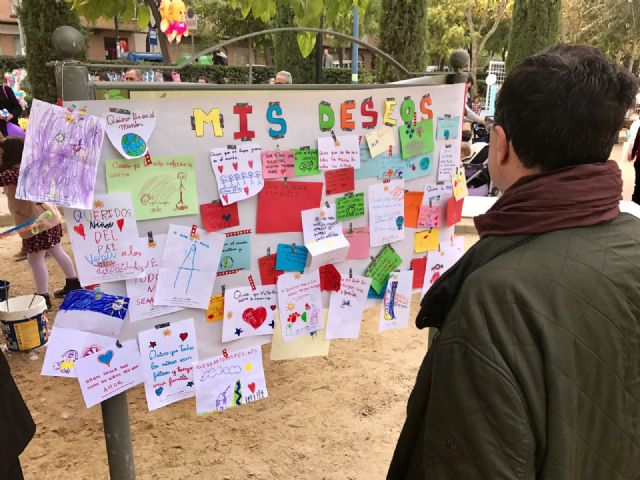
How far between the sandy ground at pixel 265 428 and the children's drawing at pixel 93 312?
1.39m

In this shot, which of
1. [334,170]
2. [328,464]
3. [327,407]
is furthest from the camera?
[327,407]

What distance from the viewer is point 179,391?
1.88 metres

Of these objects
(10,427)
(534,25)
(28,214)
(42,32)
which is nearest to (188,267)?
(10,427)

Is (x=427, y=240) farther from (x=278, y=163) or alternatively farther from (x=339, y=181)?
(x=278, y=163)

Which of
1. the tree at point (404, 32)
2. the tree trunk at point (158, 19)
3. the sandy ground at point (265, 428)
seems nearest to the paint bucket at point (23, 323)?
the sandy ground at point (265, 428)

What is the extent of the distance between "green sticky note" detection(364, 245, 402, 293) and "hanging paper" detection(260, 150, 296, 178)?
61cm

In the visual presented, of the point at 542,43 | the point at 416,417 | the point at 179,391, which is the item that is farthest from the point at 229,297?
the point at 542,43

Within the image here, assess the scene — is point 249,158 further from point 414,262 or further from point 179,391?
point 414,262

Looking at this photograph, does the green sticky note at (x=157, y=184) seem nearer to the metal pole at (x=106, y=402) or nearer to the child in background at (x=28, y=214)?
the metal pole at (x=106, y=402)

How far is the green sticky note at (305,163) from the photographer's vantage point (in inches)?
77.9

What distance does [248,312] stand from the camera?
1.99 m

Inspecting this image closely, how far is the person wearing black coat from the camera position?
142cm

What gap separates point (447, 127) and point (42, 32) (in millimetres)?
7293

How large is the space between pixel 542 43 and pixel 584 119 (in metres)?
13.9
